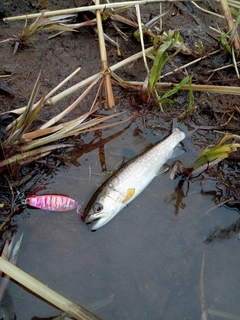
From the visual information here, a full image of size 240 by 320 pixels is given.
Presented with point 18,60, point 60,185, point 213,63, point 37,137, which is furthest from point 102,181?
point 213,63

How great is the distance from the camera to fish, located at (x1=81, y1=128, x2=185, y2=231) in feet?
11.0

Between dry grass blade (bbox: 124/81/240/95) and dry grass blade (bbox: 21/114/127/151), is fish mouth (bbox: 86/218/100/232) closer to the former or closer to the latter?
dry grass blade (bbox: 21/114/127/151)

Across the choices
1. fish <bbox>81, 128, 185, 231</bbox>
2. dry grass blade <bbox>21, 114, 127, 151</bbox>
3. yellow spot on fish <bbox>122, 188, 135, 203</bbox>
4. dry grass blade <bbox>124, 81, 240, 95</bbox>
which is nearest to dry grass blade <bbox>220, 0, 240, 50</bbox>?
dry grass blade <bbox>124, 81, 240, 95</bbox>

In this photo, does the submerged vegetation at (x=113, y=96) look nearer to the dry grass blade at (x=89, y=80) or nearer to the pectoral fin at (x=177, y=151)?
the dry grass blade at (x=89, y=80)

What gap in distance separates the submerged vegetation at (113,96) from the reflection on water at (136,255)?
12 centimetres

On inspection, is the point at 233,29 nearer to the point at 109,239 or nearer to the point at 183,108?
the point at 183,108

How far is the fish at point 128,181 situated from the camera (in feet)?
11.0

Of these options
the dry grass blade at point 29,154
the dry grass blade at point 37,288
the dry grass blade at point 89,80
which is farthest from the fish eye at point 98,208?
the dry grass blade at point 89,80

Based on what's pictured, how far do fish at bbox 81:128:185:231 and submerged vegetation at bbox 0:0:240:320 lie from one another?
0.87 feet

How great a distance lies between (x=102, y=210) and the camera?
3.35m

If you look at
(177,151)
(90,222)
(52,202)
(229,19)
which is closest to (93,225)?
(90,222)

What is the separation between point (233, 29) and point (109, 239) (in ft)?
8.97

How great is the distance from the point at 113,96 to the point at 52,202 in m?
1.32

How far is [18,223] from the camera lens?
Result: 3.30 meters
